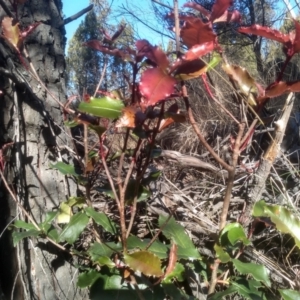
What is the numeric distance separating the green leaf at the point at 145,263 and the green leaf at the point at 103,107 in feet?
0.90

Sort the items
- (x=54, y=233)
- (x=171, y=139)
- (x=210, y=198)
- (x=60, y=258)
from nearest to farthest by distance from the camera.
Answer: (x=54, y=233) → (x=60, y=258) → (x=210, y=198) → (x=171, y=139)

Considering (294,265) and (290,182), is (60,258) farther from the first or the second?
(290,182)

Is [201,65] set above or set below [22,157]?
above

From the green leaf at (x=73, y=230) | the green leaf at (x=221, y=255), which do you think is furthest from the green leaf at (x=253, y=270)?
the green leaf at (x=73, y=230)

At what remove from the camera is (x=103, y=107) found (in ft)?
3.31

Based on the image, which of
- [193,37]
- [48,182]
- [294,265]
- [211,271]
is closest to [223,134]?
[294,265]

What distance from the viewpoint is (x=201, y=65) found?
0.86 metres

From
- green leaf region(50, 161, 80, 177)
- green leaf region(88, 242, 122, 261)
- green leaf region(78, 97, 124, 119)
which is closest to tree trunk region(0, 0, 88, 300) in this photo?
green leaf region(50, 161, 80, 177)

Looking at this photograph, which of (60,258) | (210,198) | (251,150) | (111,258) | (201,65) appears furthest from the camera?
(251,150)

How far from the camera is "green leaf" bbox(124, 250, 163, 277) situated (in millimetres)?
993

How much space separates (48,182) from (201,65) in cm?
87

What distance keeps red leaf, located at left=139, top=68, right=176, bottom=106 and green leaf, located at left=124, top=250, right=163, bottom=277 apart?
33cm

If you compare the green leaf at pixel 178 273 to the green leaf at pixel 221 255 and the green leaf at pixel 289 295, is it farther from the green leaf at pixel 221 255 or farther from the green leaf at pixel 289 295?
the green leaf at pixel 289 295

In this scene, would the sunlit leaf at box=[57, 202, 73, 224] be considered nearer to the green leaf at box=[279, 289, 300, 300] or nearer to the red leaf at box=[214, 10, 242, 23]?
the green leaf at box=[279, 289, 300, 300]
